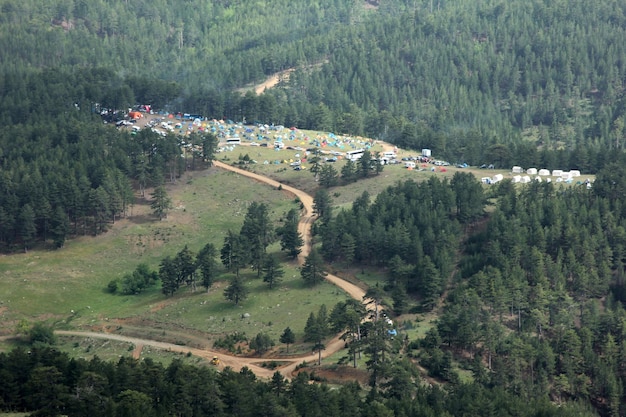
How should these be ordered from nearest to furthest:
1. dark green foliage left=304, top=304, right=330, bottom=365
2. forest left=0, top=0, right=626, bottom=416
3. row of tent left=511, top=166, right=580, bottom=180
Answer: forest left=0, top=0, right=626, bottom=416 → dark green foliage left=304, top=304, right=330, bottom=365 → row of tent left=511, top=166, right=580, bottom=180

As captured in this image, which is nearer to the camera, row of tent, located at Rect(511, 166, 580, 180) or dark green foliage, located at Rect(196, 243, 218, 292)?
dark green foliage, located at Rect(196, 243, 218, 292)

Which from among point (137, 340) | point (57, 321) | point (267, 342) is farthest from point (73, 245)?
point (267, 342)

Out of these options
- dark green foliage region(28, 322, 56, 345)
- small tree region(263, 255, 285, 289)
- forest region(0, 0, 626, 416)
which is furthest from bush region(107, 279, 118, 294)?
small tree region(263, 255, 285, 289)

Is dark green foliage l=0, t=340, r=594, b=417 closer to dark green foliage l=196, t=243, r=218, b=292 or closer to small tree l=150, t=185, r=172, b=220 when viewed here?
dark green foliage l=196, t=243, r=218, b=292

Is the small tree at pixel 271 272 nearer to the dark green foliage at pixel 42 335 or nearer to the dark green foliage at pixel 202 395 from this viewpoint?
the dark green foliage at pixel 42 335

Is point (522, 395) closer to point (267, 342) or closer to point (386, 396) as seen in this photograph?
point (386, 396)

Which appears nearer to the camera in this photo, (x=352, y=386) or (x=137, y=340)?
(x=352, y=386)
